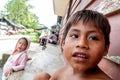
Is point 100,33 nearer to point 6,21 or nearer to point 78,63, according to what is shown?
point 78,63

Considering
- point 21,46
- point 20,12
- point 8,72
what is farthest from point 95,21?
point 20,12

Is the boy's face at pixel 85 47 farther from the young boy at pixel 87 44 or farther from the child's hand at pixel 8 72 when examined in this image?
the child's hand at pixel 8 72

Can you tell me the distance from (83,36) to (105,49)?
0.14 m

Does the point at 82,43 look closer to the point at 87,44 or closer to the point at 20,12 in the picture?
the point at 87,44

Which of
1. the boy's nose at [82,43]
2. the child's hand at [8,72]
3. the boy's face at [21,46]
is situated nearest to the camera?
the boy's nose at [82,43]

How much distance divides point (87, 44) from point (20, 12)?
5085 cm

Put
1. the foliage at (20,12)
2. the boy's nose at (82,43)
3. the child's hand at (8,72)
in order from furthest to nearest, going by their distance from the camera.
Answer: the foliage at (20,12) < the child's hand at (8,72) < the boy's nose at (82,43)

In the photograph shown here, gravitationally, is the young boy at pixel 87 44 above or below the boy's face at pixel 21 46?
above

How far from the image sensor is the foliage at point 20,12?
48.9 metres

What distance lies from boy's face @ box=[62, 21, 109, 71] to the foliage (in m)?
48.5

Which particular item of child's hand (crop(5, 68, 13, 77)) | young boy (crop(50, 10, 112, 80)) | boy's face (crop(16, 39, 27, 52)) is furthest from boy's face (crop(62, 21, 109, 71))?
boy's face (crop(16, 39, 27, 52))

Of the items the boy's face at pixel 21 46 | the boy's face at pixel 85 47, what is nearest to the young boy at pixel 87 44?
the boy's face at pixel 85 47

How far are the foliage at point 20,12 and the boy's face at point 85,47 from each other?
159ft

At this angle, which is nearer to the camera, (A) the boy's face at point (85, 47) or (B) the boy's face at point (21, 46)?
(A) the boy's face at point (85, 47)
